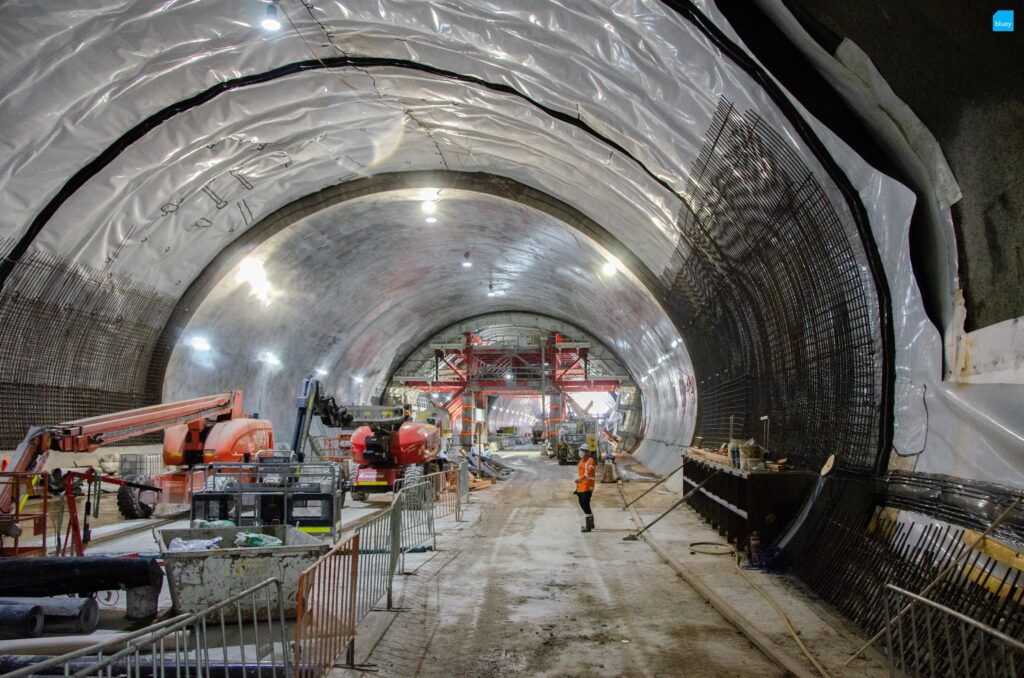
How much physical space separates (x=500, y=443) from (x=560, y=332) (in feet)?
42.8

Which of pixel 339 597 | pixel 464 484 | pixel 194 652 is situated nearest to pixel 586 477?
pixel 339 597

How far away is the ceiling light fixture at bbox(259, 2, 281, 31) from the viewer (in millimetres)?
8578

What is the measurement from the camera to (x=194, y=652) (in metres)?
5.38

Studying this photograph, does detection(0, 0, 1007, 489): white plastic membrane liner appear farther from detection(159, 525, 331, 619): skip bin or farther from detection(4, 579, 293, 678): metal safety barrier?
detection(159, 525, 331, 619): skip bin

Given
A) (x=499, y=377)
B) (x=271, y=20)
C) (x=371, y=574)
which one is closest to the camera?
(x=371, y=574)

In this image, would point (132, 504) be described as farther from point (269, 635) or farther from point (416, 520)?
point (269, 635)

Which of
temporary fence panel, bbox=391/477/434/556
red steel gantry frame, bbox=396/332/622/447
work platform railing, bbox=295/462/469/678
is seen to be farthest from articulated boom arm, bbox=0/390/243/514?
red steel gantry frame, bbox=396/332/622/447

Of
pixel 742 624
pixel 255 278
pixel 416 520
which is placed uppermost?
pixel 255 278

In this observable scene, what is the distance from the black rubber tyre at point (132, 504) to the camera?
1258 centimetres

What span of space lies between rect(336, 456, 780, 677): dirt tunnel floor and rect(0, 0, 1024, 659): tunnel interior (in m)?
1.83

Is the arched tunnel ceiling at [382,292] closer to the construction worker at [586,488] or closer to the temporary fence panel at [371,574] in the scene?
the construction worker at [586,488]

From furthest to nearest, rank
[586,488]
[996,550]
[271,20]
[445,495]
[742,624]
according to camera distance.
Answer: [445,495] < [586,488] < [271,20] < [742,624] < [996,550]

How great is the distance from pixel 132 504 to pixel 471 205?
10.2m

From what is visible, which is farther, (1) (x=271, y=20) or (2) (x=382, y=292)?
(2) (x=382, y=292)
